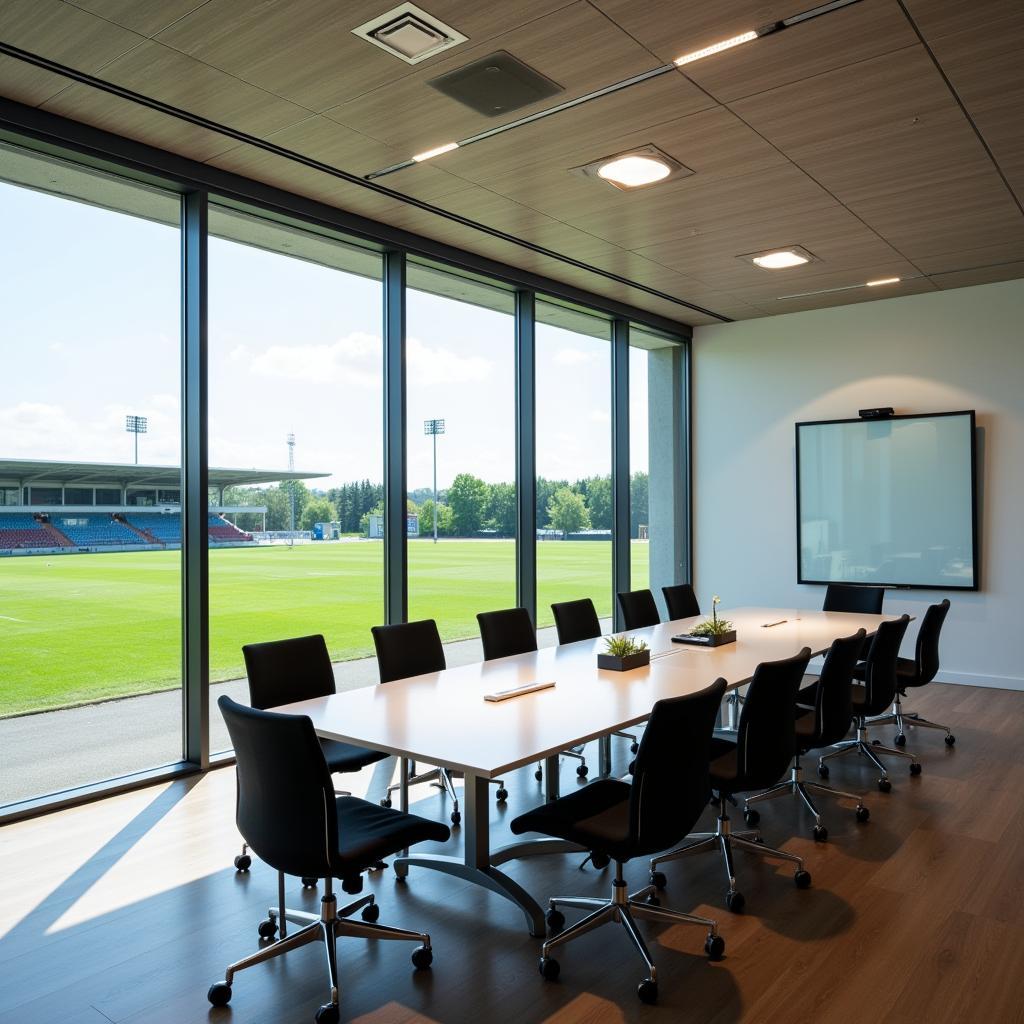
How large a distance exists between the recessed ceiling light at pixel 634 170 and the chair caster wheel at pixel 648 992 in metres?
4.24

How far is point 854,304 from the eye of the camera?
880cm

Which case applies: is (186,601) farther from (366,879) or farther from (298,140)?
(298,140)

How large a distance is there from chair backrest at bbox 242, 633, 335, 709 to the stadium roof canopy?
1.64 meters

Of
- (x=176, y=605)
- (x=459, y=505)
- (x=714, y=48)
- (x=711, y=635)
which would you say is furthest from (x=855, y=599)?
(x=176, y=605)

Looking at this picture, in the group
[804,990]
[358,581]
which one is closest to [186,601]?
[358,581]

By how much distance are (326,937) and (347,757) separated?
1149mm

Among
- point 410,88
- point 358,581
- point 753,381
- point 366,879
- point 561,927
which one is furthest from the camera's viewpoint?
point 753,381

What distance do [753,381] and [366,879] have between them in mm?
7113

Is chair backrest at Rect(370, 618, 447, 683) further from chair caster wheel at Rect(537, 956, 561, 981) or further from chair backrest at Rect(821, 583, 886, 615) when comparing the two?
chair backrest at Rect(821, 583, 886, 615)

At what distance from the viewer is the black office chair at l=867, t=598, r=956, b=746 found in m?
5.75

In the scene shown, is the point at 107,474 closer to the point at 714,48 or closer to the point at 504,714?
the point at 504,714

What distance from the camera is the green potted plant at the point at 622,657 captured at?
Result: 4.62 m

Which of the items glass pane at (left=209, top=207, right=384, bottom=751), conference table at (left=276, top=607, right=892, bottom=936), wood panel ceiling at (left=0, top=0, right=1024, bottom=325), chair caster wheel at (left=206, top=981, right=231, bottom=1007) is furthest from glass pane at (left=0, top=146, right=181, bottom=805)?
chair caster wheel at (left=206, top=981, right=231, bottom=1007)

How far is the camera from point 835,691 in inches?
173
